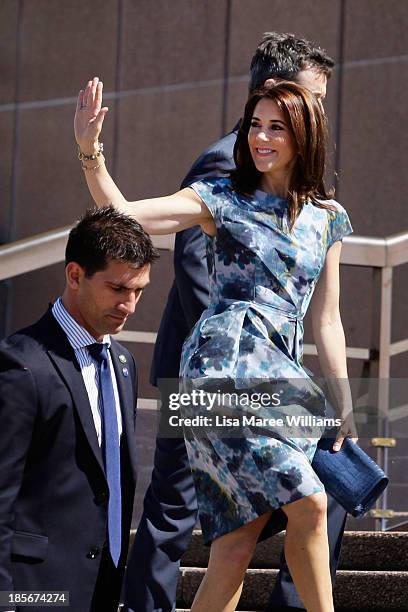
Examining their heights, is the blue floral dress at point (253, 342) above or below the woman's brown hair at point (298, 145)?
below

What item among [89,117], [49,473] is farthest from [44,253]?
[49,473]

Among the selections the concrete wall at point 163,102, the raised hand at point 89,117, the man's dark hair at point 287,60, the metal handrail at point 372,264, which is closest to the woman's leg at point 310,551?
the raised hand at point 89,117

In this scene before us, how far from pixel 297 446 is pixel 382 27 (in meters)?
4.13

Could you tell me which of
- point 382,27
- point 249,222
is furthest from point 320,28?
point 249,222

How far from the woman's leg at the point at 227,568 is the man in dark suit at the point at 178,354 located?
622 millimetres

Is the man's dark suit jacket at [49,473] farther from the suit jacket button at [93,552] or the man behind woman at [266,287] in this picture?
the man behind woman at [266,287]

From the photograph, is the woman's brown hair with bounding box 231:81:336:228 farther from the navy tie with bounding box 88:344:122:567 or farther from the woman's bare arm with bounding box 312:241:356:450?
the navy tie with bounding box 88:344:122:567

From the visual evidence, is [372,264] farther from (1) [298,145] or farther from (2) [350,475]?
(2) [350,475]

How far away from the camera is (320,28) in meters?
6.93

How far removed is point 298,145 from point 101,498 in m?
1.15

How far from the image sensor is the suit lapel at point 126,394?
2.88 m

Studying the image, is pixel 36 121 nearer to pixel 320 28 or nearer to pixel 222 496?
pixel 320 28

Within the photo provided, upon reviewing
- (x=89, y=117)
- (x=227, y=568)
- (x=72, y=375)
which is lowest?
(x=227, y=568)

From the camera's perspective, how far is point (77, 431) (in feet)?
8.93
